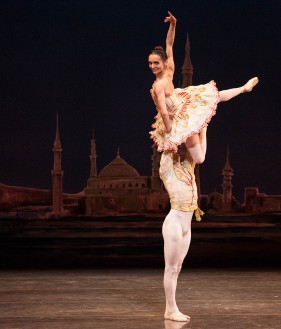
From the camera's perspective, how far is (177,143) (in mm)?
2908

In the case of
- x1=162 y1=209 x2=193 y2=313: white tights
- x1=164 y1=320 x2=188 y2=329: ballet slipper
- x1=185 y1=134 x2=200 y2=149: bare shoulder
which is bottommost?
x1=164 y1=320 x2=188 y2=329: ballet slipper

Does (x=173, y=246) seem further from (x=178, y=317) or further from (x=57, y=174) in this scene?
(x=57, y=174)

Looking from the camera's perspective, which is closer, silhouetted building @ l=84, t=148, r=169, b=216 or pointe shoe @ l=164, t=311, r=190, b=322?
pointe shoe @ l=164, t=311, r=190, b=322

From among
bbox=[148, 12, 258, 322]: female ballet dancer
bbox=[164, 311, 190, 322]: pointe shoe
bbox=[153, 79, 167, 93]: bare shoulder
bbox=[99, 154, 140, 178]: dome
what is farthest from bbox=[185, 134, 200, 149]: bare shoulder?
bbox=[99, 154, 140, 178]: dome

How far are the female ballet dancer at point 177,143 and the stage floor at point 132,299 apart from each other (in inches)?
9.3

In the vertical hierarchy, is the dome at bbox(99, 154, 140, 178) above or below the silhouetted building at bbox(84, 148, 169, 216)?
above

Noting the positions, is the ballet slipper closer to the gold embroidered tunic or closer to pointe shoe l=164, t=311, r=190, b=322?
pointe shoe l=164, t=311, r=190, b=322

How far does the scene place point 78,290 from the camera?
3832 millimetres

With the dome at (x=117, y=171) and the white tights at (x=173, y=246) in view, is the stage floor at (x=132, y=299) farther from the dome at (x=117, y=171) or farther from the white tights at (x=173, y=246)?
the dome at (x=117, y=171)

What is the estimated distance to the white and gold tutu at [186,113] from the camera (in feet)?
9.62

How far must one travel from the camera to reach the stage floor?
9.41 feet

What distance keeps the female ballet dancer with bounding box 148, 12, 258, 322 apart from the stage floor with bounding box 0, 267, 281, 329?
24 centimetres

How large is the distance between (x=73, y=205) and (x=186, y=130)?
51.3ft

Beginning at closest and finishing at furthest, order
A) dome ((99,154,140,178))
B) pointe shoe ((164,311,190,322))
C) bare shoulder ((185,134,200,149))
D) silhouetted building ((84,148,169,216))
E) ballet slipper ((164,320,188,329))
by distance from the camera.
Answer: ballet slipper ((164,320,188,329)) < pointe shoe ((164,311,190,322)) < bare shoulder ((185,134,200,149)) < silhouetted building ((84,148,169,216)) < dome ((99,154,140,178))
